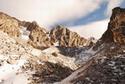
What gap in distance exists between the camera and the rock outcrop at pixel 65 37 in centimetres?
15288

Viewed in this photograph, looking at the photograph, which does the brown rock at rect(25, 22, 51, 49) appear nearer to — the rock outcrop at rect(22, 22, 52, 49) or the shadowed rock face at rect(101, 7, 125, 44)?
the rock outcrop at rect(22, 22, 52, 49)

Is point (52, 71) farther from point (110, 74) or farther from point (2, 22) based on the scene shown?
point (2, 22)

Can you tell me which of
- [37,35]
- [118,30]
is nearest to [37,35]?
[37,35]

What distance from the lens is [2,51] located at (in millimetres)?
55375

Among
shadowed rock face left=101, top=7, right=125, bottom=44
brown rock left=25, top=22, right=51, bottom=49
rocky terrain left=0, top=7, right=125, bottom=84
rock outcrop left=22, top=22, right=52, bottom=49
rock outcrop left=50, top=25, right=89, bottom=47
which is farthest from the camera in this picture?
rock outcrop left=50, top=25, right=89, bottom=47

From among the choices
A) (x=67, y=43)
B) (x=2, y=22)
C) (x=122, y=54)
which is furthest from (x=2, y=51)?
(x=67, y=43)

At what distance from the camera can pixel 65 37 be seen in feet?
511

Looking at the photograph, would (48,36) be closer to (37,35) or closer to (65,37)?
(65,37)

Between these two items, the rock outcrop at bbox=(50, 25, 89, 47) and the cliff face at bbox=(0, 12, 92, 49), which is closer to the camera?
the cliff face at bbox=(0, 12, 92, 49)

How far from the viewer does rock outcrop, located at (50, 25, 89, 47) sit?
6019 inches

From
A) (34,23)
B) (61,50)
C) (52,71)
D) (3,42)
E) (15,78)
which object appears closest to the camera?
(15,78)

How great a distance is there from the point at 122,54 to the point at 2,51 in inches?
898

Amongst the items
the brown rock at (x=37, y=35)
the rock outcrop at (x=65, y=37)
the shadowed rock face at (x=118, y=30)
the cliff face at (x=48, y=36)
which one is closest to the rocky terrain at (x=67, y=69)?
the shadowed rock face at (x=118, y=30)

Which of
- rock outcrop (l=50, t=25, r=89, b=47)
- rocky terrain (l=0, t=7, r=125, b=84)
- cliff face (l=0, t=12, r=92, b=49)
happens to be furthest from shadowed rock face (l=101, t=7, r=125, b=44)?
rock outcrop (l=50, t=25, r=89, b=47)
